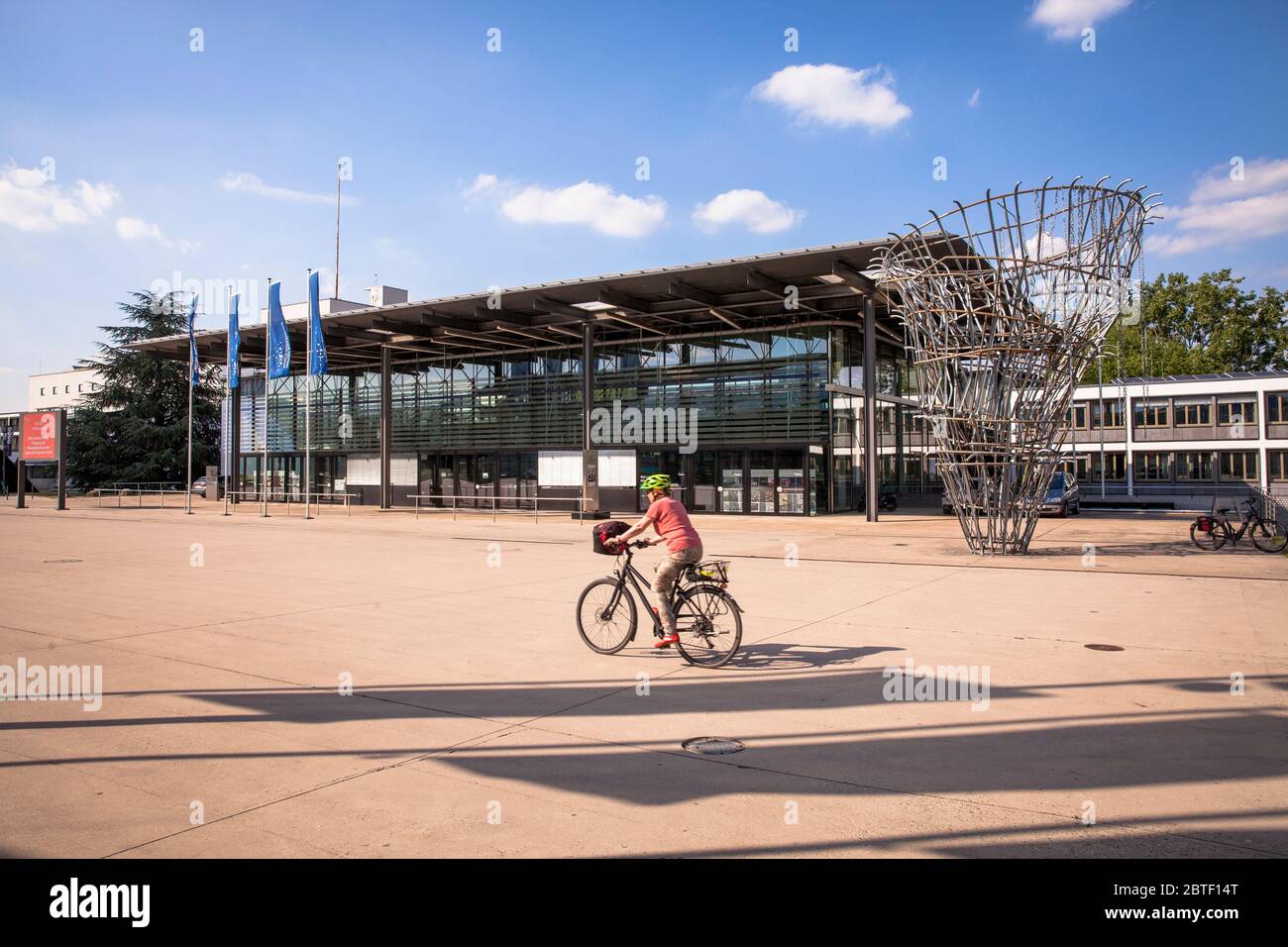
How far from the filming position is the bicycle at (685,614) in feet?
26.8

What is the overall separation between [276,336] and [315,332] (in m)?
2.14

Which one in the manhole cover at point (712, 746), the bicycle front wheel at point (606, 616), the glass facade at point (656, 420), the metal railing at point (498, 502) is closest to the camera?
the manhole cover at point (712, 746)

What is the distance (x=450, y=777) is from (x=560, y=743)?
852mm

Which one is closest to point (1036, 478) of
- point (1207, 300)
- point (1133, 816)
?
point (1133, 816)

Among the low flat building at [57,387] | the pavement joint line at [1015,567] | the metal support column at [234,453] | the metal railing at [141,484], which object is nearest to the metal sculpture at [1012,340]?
the pavement joint line at [1015,567]

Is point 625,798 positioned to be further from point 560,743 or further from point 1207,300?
point 1207,300

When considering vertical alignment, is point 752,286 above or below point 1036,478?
above

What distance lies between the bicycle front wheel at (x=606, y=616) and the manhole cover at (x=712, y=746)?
109 inches

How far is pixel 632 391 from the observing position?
35.6 meters

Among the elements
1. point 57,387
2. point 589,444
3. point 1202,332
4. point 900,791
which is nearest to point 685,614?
point 900,791

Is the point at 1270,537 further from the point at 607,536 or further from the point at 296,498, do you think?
the point at 296,498

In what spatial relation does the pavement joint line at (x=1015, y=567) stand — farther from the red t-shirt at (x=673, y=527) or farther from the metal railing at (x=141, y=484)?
the metal railing at (x=141, y=484)

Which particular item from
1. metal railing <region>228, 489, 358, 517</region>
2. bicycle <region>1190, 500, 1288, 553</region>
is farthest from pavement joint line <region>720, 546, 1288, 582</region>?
metal railing <region>228, 489, 358, 517</region>
